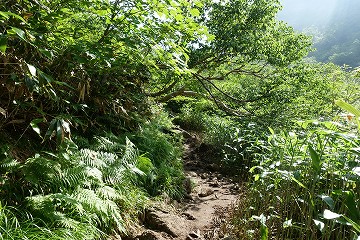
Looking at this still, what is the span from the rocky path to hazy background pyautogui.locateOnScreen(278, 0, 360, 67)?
23769mm

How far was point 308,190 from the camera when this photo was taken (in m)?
2.13

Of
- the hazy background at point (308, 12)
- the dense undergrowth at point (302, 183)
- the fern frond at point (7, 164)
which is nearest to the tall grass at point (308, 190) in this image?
the dense undergrowth at point (302, 183)

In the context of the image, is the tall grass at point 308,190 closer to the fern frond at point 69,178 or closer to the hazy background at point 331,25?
the fern frond at point 69,178

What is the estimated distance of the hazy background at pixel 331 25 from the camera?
40000mm

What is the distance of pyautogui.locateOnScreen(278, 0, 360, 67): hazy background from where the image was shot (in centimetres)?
4000

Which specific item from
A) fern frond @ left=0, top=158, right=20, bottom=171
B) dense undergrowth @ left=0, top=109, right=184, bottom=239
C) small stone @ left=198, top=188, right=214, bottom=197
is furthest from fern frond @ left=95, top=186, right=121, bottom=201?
small stone @ left=198, top=188, right=214, bottom=197

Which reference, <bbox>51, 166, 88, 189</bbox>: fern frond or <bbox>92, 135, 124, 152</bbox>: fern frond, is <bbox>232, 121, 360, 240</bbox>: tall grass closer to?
<bbox>51, 166, 88, 189</bbox>: fern frond

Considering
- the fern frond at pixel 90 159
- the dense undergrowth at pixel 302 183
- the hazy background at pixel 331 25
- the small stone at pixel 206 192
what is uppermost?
the hazy background at pixel 331 25

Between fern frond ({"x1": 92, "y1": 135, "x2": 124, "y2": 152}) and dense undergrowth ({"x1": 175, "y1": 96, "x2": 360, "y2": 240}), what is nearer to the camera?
dense undergrowth ({"x1": 175, "y1": 96, "x2": 360, "y2": 240})

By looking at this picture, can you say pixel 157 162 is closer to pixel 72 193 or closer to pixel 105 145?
pixel 105 145

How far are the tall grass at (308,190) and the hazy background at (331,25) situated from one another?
25780 mm

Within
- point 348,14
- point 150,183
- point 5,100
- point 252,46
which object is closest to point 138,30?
point 5,100

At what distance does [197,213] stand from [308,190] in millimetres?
2294

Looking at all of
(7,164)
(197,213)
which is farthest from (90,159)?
(197,213)
